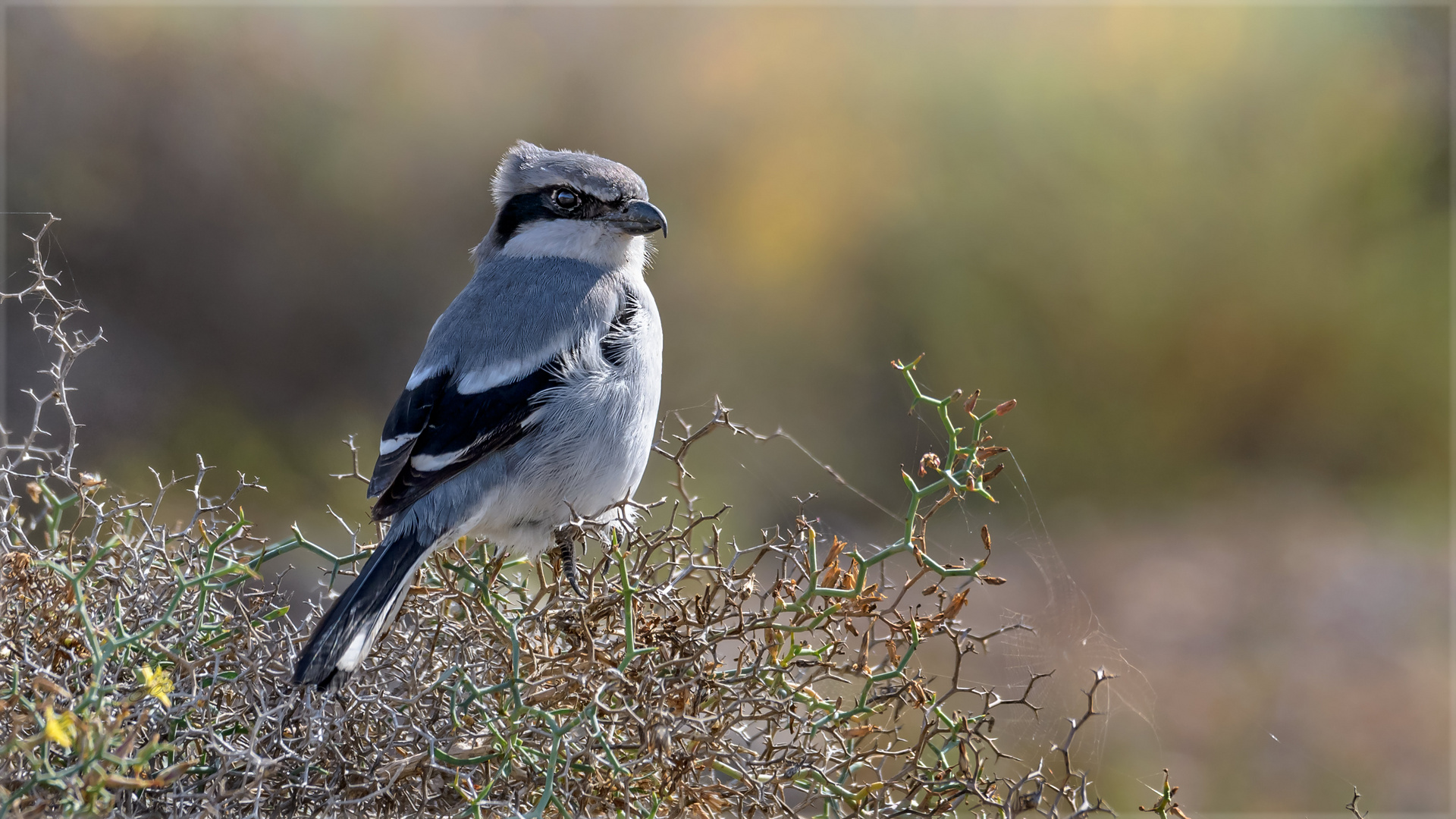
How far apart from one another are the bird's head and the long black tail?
89 cm

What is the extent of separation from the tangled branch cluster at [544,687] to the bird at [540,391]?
0.90 ft

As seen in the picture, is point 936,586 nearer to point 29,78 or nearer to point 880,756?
point 880,756

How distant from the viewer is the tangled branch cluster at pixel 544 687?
3.56 feet

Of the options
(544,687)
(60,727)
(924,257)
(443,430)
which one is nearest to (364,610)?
(544,687)

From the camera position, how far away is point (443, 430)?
5.75 feet

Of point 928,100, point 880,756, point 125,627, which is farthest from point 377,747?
point 928,100

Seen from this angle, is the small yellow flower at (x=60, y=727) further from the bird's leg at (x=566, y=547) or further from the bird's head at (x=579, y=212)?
the bird's head at (x=579, y=212)

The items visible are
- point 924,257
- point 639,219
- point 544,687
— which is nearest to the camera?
point 544,687

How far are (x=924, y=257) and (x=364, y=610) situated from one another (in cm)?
486

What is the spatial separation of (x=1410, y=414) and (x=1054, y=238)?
2440 mm

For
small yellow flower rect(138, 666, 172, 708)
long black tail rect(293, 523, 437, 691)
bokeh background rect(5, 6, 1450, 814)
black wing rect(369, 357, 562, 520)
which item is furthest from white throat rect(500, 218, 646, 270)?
bokeh background rect(5, 6, 1450, 814)

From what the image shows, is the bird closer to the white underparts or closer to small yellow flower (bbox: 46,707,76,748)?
the white underparts

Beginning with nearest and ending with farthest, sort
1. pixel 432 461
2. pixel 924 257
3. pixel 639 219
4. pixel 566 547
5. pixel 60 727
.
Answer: pixel 60 727 < pixel 432 461 < pixel 566 547 < pixel 639 219 < pixel 924 257

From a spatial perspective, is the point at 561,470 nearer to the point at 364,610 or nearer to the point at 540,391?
the point at 540,391
